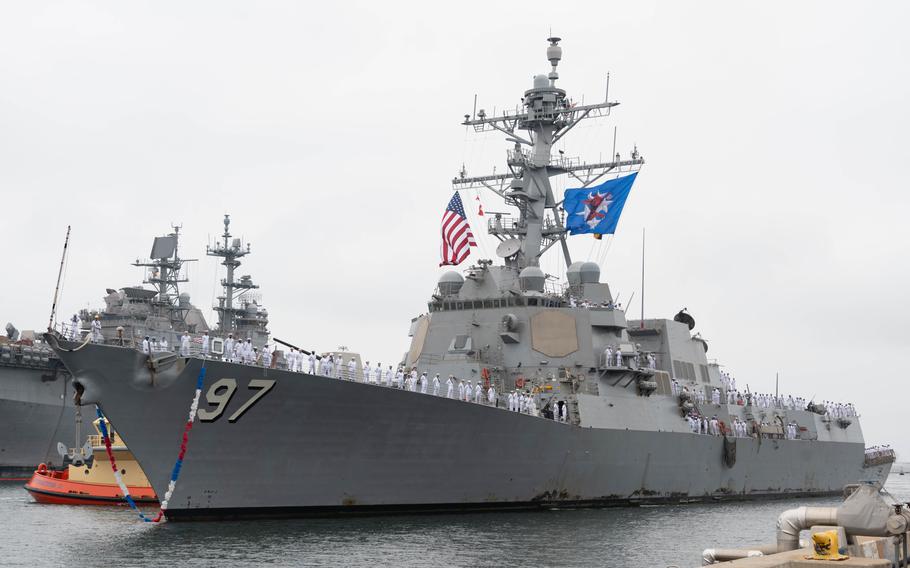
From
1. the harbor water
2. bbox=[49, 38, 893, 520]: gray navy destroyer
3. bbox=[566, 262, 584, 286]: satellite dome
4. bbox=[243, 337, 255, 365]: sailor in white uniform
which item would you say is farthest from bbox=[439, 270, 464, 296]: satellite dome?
bbox=[243, 337, 255, 365]: sailor in white uniform

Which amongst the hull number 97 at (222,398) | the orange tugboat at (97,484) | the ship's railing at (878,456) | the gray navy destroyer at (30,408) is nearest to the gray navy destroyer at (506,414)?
the hull number 97 at (222,398)

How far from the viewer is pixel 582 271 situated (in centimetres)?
2758

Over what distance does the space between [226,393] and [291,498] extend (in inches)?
92.0

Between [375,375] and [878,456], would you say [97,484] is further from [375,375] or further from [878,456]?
[878,456]

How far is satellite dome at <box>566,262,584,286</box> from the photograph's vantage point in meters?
27.7

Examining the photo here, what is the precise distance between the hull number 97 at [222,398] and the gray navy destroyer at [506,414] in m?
0.02

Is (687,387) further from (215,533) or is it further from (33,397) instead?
(33,397)

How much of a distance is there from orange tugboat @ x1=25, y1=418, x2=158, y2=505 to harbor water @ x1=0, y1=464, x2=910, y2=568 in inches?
113

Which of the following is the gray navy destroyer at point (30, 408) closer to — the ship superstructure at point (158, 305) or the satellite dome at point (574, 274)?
the ship superstructure at point (158, 305)

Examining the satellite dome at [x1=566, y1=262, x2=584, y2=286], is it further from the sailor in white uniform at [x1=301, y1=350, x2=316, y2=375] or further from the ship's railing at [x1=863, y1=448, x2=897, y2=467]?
the ship's railing at [x1=863, y1=448, x2=897, y2=467]

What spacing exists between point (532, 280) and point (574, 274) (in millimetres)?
2039

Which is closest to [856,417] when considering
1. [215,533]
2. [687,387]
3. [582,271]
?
[687,387]

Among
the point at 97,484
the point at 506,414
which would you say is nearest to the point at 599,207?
the point at 506,414

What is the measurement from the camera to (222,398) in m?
18.7
